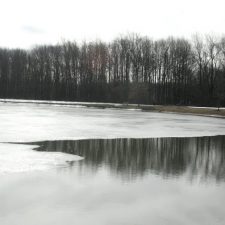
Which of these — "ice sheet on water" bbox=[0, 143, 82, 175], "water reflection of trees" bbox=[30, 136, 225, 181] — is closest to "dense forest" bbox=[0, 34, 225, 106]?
"water reflection of trees" bbox=[30, 136, 225, 181]

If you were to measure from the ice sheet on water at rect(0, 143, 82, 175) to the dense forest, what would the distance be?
5370cm

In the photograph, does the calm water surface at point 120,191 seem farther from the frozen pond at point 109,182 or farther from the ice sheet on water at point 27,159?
the ice sheet on water at point 27,159

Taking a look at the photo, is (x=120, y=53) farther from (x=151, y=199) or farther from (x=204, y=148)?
(x=151, y=199)

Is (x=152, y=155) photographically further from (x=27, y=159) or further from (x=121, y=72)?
(x=121, y=72)

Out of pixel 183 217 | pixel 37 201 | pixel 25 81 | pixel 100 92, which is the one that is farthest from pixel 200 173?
pixel 25 81

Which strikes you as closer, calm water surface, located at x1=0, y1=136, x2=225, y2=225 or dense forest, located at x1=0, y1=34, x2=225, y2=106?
calm water surface, located at x1=0, y1=136, x2=225, y2=225

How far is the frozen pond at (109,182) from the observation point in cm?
804

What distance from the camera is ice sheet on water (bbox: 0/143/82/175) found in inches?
490

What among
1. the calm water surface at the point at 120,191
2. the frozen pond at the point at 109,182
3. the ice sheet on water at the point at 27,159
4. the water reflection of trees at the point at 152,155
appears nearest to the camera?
the calm water surface at the point at 120,191

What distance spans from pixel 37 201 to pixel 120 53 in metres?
85.2

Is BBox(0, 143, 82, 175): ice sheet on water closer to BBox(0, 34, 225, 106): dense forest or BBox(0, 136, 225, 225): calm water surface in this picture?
BBox(0, 136, 225, 225): calm water surface

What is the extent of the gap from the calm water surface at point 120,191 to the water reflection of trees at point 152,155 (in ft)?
0.11

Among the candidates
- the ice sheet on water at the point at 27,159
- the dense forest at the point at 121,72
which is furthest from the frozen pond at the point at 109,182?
the dense forest at the point at 121,72

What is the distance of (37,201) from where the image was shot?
29.1ft
